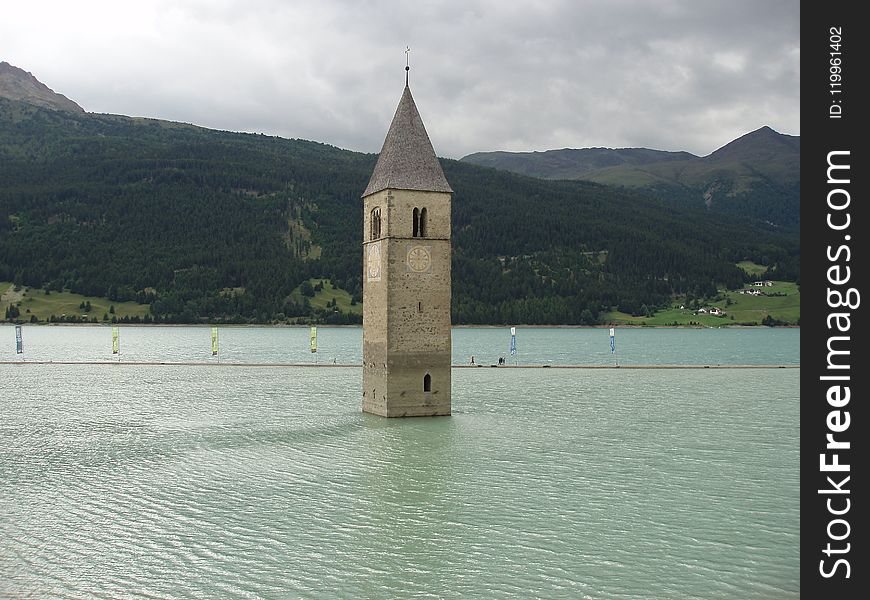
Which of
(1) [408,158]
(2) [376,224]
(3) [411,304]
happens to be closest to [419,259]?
(3) [411,304]

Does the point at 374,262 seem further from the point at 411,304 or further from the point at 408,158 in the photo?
the point at 408,158

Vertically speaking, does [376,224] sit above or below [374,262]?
above

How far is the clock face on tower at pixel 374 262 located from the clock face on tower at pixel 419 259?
5.67ft

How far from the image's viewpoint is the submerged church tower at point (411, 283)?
4528 cm

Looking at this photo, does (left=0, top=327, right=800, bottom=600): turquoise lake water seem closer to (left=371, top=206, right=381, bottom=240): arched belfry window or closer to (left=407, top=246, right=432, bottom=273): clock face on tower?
(left=407, top=246, right=432, bottom=273): clock face on tower

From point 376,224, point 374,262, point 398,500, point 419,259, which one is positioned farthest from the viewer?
point 376,224

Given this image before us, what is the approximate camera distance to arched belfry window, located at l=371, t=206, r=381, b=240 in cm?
4697

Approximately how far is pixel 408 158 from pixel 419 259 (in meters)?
5.07

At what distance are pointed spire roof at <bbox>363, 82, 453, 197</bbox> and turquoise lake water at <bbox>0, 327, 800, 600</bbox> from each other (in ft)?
37.9

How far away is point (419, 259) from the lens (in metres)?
45.6

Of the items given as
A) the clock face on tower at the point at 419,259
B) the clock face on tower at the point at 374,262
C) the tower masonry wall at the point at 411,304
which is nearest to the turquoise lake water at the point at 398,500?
the tower masonry wall at the point at 411,304

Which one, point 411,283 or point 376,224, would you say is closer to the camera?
point 411,283
